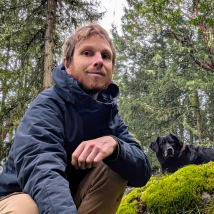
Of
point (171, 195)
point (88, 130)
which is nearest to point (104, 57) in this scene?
point (88, 130)

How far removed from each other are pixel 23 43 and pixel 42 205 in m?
7.90

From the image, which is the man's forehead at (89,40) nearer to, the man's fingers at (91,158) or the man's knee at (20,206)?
the man's fingers at (91,158)

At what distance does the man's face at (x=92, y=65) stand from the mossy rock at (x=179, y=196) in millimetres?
1598

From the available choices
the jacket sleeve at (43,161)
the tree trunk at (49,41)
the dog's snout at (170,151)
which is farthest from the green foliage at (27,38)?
the jacket sleeve at (43,161)

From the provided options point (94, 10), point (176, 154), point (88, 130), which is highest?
point (94, 10)

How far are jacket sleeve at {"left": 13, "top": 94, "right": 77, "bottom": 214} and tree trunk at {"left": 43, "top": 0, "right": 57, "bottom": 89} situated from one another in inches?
223

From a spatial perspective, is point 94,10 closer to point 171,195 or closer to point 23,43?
point 23,43

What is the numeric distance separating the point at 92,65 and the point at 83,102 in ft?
1.13

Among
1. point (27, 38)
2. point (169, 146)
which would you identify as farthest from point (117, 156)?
point (27, 38)

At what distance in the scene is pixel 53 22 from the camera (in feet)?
26.2

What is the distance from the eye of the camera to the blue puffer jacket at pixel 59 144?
122cm

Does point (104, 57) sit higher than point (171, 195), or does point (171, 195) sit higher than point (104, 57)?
point (104, 57)

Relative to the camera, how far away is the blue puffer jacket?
4.01 ft

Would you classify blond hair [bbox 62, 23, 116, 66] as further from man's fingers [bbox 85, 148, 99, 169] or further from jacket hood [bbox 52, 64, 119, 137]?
man's fingers [bbox 85, 148, 99, 169]
